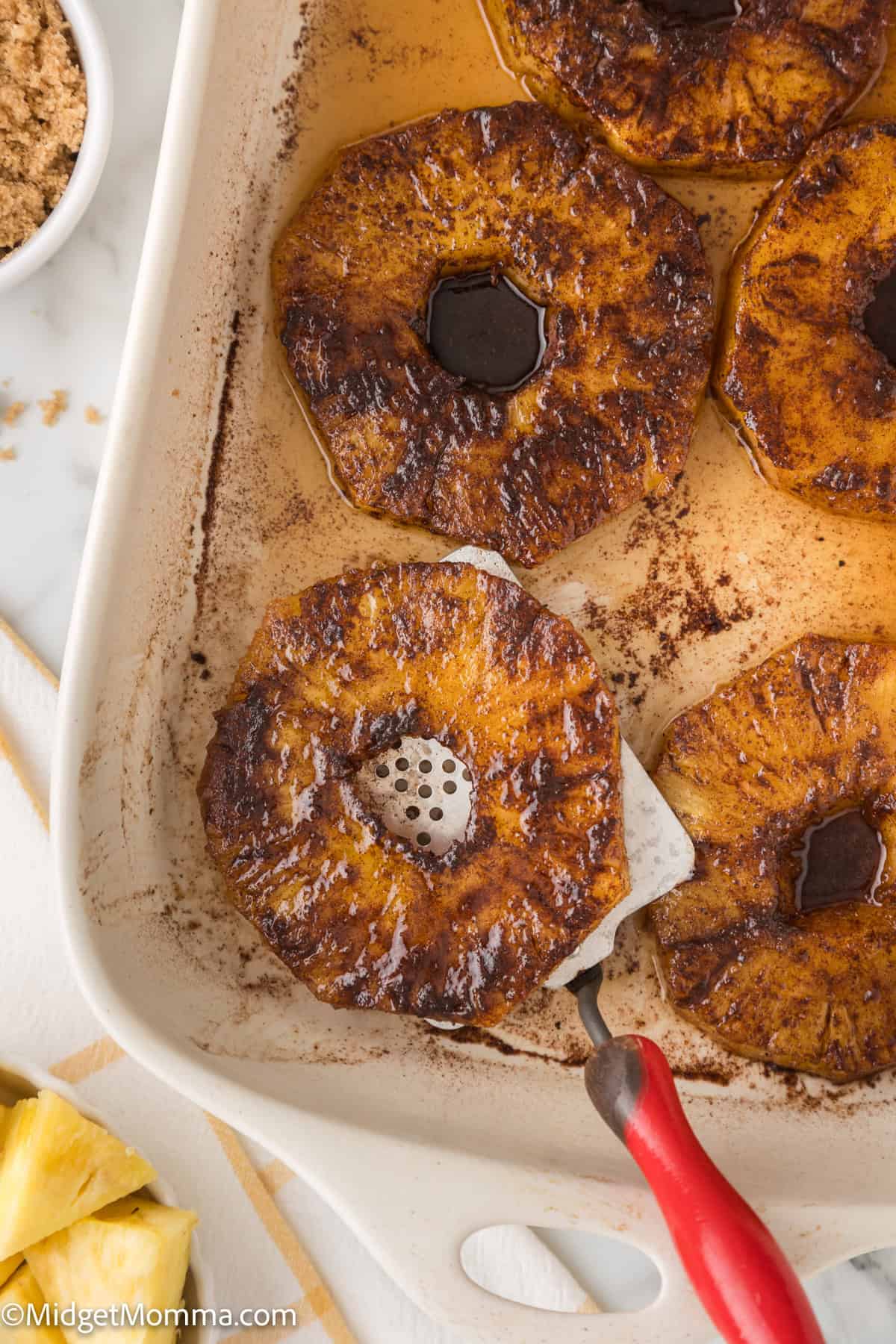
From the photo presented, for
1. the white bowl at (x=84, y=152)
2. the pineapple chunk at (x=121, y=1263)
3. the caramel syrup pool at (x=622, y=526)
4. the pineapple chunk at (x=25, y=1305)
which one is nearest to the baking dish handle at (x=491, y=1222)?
the pineapple chunk at (x=121, y=1263)

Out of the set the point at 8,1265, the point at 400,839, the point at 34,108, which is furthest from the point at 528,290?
the point at 8,1265

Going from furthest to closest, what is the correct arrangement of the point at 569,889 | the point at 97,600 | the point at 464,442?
the point at 464,442, the point at 569,889, the point at 97,600

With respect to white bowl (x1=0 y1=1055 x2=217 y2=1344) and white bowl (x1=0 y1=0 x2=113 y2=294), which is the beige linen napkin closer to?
white bowl (x1=0 y1=1055 x2=217 y2=1344)

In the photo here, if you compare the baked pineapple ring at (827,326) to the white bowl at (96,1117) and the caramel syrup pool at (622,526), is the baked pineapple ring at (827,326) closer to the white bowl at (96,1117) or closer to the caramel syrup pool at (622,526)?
the caramel syrup pool at (622,526)

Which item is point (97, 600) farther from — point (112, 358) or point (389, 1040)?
point (389, 1040)

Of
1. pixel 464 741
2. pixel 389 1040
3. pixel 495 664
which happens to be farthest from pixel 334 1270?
pixel 495 664

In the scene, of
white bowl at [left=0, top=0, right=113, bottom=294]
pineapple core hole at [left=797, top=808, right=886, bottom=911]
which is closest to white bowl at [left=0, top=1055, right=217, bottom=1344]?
pineapple core hole at [left=797, top=808, right=886, bottom=911]
